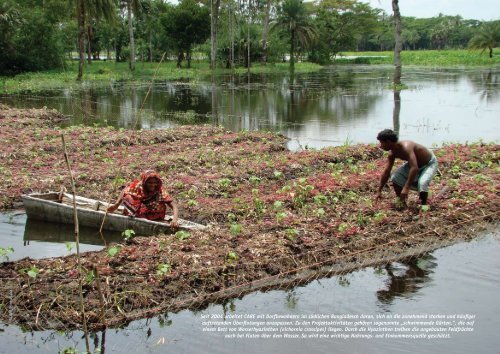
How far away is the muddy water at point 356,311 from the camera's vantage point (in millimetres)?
5332

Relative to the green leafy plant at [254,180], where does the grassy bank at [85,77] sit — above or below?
above

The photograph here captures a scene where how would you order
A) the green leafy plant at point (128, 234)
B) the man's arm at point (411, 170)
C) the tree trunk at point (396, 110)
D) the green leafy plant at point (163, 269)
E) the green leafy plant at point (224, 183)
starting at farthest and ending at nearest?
1. the tree trunk at point (396, 110)
2. the green leafy plant at point (224, 183)
3. the man's arm at point (411, 170)
4. the green leafy plant at point (128, 234)
5. the green leafy plant at point (163, 269)

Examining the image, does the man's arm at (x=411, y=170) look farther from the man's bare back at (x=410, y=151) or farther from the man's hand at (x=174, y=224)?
the man's hand at (x=174, y=224)

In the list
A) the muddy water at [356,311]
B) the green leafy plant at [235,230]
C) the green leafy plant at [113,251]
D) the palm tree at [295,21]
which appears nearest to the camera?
the muddy water at [356,311]

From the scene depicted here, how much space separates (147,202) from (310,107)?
17.7 m

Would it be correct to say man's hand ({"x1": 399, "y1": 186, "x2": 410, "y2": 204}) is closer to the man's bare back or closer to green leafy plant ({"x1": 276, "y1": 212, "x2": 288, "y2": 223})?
the man's bare back

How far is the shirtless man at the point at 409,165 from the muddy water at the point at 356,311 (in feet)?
3.51

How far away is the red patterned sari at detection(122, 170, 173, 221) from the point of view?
25.7 feet

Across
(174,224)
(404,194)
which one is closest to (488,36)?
(404,194)

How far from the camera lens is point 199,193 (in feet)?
31.8

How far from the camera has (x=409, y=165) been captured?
804 centimetres

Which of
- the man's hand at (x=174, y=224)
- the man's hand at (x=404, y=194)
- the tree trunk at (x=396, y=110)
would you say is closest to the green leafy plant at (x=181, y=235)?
the man's hand at (x=174, y=224)

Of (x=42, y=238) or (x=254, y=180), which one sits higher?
(x=254, y=180)

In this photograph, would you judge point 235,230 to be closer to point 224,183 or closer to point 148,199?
point 148,199
